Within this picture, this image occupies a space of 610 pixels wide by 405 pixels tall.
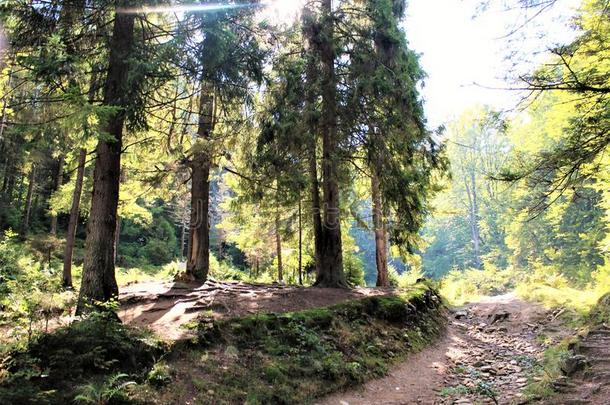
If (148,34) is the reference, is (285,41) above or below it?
above

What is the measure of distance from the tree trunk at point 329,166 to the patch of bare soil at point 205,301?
0.75 m

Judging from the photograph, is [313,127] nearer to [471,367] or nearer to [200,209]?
[200,209]

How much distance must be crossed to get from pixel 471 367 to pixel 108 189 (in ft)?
25.5

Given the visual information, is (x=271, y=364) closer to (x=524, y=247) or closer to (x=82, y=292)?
(x=82, y=292)

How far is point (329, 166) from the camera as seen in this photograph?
36.3 feet

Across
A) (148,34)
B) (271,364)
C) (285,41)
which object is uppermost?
(285,41)

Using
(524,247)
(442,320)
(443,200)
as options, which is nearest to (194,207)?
(442,320)

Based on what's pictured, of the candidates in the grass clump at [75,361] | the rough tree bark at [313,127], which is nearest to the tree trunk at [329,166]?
the rough tree bark at [313,127]

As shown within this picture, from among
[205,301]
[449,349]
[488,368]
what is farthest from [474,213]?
[205,301]

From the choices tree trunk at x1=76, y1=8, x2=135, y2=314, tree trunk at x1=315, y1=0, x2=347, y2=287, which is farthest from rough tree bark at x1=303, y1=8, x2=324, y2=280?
tree trunk at x1=76, y1=8, x2=135, y2=314

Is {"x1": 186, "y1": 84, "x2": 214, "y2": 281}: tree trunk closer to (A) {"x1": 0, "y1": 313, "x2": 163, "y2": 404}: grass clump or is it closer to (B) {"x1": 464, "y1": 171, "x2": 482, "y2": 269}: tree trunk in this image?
(A) {"x1": 0, "y1": 313, "x2": 163, "y2": 404}: grass clump

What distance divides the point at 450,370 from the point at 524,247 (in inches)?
1172

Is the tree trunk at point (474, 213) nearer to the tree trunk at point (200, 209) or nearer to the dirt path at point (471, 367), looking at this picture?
the dirt path at point (471, 367)

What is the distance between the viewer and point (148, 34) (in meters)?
8.55
